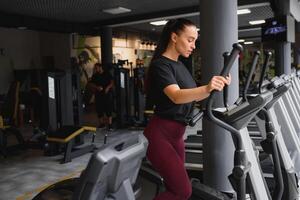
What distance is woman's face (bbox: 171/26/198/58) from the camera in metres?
2.15

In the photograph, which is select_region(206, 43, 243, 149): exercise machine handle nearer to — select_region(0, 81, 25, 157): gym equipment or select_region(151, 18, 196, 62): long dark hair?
select_region(151, 18, 196, 62): long dark hair

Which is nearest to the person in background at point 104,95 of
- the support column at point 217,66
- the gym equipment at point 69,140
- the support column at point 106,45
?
the support column at point 106,45

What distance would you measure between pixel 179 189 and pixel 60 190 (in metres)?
0.71

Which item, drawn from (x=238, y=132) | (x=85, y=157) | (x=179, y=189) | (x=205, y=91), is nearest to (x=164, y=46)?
(x=205, y=91)

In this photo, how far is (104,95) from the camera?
25.6 ft

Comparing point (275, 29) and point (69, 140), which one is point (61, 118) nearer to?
point (69, 140)

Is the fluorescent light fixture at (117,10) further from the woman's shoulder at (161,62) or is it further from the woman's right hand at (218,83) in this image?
the woman's right hand at (218,83)

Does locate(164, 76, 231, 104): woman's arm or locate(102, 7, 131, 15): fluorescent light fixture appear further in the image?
locate(102, 7, 131, 15): fluorescent light fixture

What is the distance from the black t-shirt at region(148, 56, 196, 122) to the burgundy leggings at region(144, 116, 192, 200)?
0.06m

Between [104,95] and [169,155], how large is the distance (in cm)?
580

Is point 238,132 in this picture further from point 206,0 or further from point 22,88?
point 22,88

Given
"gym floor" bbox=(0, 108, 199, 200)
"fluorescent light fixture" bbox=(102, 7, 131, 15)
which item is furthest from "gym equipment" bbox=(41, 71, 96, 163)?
"fluorescent light fixture" bbox=(102, 7, 131, 15)

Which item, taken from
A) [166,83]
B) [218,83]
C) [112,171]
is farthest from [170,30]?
[112,171]

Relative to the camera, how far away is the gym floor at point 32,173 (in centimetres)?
372
